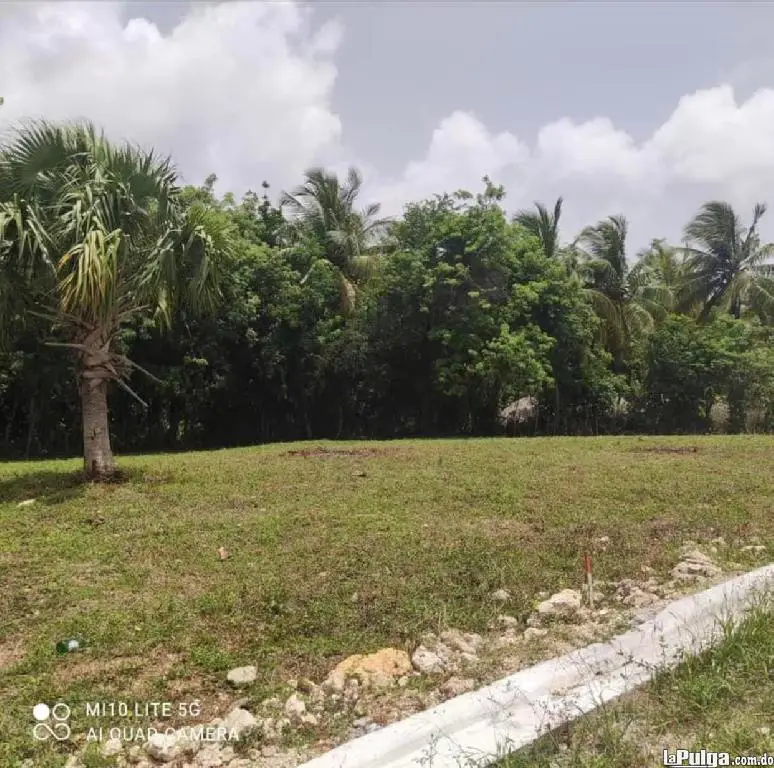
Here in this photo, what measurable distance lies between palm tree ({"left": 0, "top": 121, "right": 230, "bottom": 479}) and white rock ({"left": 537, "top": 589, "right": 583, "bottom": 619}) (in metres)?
5.28

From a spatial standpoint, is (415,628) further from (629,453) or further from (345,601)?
(629,453)

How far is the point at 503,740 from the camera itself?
8.81 ft

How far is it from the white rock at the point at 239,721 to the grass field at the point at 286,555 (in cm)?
17

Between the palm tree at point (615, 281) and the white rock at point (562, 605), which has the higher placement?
the palm tree at point (615, 281)

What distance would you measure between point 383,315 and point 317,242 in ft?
9.54

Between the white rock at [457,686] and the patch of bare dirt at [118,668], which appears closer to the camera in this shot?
the white rock at [457,686]

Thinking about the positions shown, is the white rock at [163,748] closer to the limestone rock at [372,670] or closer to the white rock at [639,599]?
the limestone rock at [372,670]

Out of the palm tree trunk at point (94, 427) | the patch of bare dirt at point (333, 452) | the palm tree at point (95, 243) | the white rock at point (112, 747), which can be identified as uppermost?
the palm tree at point (95, 243)

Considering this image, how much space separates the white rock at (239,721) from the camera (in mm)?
2934

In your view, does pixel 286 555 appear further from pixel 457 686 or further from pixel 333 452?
pixel 333 452

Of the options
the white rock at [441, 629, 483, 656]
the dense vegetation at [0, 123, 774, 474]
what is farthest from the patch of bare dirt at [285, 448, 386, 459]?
the white rock at [441, 629, 483, 656]

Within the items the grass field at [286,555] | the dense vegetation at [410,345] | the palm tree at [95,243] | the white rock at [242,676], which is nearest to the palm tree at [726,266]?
the dense vegetation at [410,345]

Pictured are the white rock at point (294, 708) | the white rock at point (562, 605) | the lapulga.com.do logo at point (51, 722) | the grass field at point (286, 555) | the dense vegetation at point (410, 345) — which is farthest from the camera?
the dense vegetation at point (410, 345)

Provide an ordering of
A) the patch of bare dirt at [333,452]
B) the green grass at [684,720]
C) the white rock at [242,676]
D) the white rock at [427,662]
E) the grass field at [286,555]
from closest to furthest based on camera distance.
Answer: the green grass at [684,720] → the white rock at [242,676] → the white rock at [427,662] → the grass field at [286,555] → the patch of bare dirt at [333,452]
